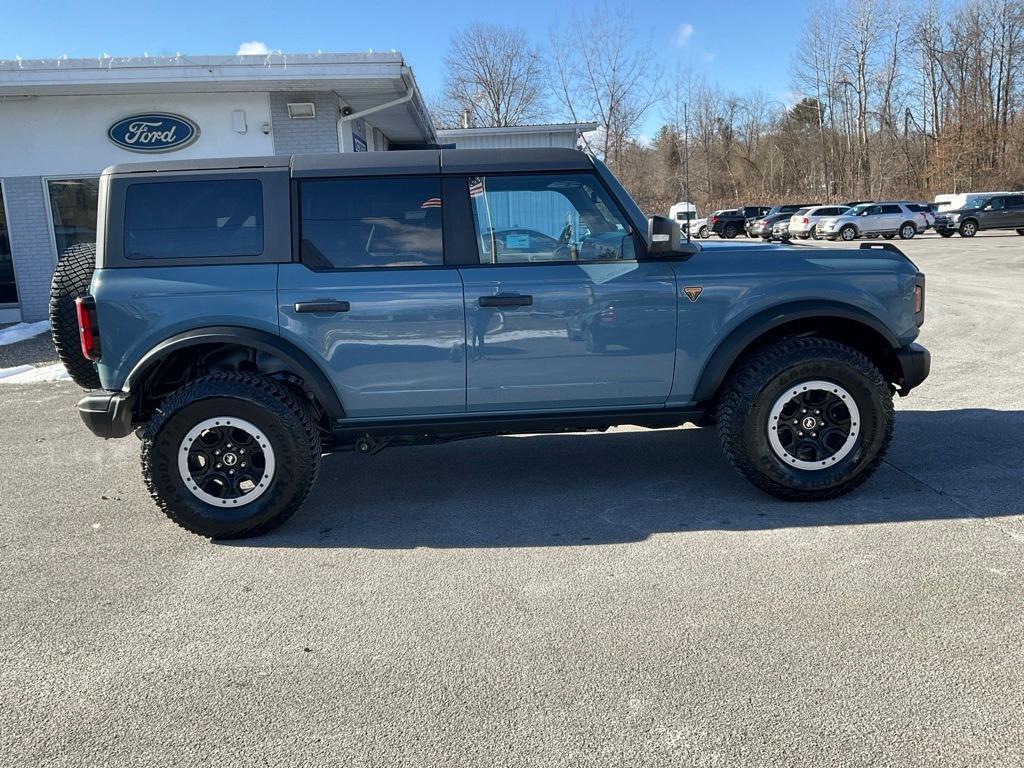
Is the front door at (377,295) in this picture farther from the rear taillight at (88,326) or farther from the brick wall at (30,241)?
the brick wall at (30,241)

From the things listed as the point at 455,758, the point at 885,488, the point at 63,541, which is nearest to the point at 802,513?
the point at 885,488

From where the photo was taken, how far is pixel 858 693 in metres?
2.72

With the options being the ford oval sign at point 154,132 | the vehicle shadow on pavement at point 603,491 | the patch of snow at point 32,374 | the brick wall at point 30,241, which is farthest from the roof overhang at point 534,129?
the vehicle shadow on pavement at point 603,491

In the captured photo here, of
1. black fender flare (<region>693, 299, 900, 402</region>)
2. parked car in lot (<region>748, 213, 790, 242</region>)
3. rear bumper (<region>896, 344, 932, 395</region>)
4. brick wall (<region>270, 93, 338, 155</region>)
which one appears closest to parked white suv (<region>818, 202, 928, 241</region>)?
parked car in lot (<region>748, 213, 790, 242</region>)

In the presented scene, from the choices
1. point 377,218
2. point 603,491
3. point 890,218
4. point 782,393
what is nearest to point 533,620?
point 603,491

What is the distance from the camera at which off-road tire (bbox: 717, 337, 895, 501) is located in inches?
173

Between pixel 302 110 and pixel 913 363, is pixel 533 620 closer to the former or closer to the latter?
pixel 913 363

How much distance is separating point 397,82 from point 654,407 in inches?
319

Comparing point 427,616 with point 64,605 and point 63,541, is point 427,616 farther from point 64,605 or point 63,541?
point 63,541

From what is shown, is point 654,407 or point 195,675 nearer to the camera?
point 195,675

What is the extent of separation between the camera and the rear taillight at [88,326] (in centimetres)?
414

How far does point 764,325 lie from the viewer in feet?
14.4

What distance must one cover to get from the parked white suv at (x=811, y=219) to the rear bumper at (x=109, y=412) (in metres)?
33.0

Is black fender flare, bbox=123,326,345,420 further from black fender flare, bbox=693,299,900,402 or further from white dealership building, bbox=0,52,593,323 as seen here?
white dealership building, bbox=0,52,593,323
